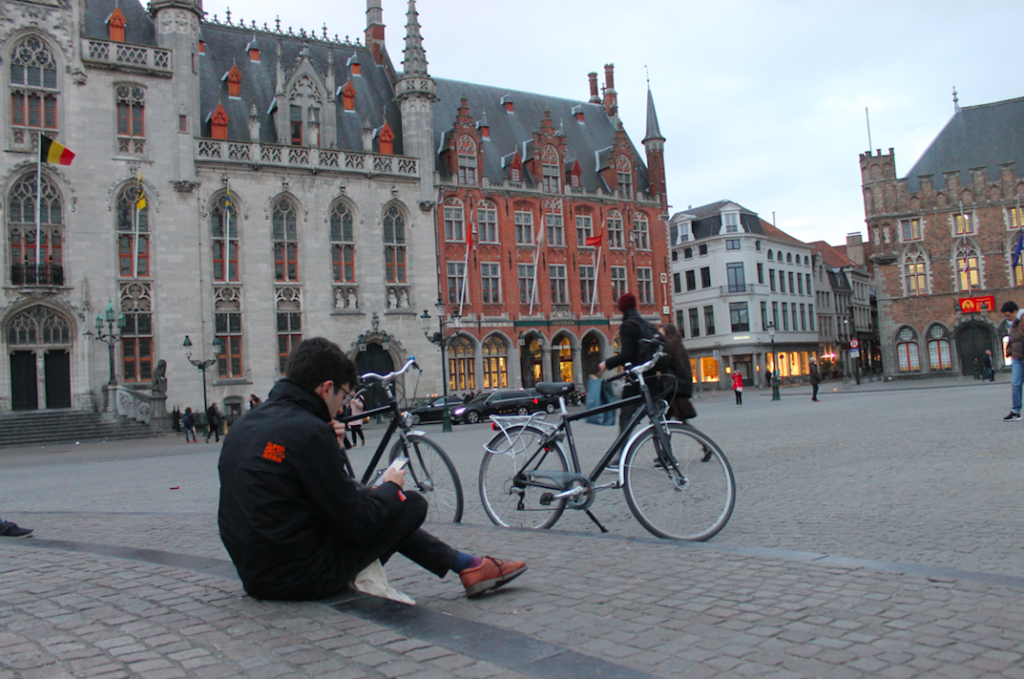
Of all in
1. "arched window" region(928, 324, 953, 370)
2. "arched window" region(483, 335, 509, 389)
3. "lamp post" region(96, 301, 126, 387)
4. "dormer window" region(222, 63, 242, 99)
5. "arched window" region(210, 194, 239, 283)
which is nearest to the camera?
"lamp post" region(96, 301, 126, 387)

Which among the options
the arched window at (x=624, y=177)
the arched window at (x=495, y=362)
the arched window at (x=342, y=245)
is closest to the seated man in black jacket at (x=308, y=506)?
the arched window at (x=342, y=245)

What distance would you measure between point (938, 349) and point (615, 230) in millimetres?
23921

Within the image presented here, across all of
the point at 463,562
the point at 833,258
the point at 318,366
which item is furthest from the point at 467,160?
the point at 833,258

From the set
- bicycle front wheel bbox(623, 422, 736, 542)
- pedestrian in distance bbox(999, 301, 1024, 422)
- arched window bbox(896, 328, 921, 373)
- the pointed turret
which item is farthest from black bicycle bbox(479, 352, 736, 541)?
arched window bbox(896, 328, 921, 373)

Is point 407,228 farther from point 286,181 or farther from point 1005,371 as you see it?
point 1005,371

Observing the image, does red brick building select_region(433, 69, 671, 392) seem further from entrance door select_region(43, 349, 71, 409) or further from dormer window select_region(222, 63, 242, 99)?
entrance door select_region(43, 349, 71, 409)

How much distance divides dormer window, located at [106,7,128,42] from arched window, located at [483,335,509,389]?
2138 centimetres

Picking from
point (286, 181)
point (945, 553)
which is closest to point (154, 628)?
point (945, 553)

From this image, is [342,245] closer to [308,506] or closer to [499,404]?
[499,404]

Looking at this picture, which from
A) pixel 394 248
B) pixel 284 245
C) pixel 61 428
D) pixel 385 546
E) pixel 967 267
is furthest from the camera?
pixel 967 267

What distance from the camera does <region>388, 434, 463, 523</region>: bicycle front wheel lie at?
20.3ft

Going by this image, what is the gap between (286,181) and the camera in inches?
1433

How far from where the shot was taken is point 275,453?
3.53 m

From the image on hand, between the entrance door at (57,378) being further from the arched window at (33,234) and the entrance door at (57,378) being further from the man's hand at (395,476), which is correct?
the man's hand at (395,476)
